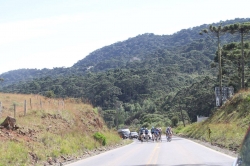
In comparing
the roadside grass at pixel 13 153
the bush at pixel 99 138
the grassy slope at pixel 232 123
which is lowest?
the bush at pixel 99 138

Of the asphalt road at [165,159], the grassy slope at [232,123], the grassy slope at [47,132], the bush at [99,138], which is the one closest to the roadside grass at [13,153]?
the grassy slope at [47,132]

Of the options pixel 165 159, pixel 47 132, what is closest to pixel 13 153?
pixel 47 132

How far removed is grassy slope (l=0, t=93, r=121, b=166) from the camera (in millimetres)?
18812

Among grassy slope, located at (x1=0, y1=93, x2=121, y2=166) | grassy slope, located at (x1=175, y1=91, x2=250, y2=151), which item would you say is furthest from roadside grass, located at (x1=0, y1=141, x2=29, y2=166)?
grassy slope, located at (x1=175, y1=91, x2=250, y2=151)

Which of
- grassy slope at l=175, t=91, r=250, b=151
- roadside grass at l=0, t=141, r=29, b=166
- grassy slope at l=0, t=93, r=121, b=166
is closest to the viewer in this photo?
roadside grass at l=0, t=141, r=29, b=166

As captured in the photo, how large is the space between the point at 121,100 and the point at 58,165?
116097 millimetres

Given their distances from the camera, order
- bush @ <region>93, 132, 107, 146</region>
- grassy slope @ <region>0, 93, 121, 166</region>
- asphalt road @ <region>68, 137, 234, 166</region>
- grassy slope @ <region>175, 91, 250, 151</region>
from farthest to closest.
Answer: bush @ <region>93, 132, 107, 146</region> < grassy slope @ <region>175, 91, 250, 151</region> < grassy slope @ <region>0, 93, 121, 166</region> < asphalt road @ <region>68, 137, 234, 166</region>

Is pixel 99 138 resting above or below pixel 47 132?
below

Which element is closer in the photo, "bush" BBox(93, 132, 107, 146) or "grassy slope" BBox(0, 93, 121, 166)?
"grassy slope" BBox(0, 93, 121, 166)

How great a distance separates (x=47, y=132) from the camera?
2450cm

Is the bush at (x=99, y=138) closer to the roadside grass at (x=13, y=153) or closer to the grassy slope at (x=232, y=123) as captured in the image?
the grassy slope at (x=232, y=123)

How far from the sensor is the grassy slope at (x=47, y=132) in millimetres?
18812

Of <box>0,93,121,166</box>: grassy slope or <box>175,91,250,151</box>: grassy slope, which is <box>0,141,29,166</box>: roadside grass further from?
<box>175,91,250,151</box>: grassy slope

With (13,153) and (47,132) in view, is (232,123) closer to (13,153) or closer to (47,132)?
(47,132)
